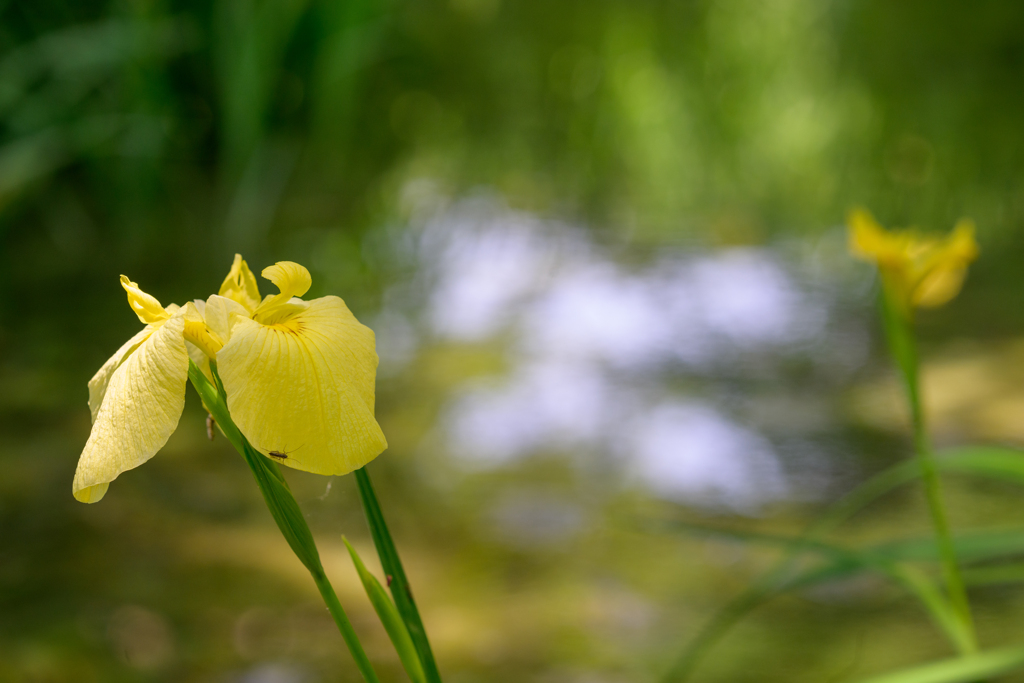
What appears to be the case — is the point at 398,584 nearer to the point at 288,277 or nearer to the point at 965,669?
the point at 288,277

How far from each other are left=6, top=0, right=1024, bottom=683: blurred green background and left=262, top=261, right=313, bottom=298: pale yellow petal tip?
0.91ft

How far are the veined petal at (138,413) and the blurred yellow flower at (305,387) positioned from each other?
2 cm

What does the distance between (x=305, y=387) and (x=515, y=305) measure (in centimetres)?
108

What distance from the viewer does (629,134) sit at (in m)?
1.90

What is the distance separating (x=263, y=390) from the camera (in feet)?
0.76

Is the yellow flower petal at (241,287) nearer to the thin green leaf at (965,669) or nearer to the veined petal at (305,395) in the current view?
the veined petal at (305,395)

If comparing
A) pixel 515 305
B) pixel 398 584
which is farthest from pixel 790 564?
pixel 515 305

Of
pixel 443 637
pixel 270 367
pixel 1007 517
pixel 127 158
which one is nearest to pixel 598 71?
pixel 127 158

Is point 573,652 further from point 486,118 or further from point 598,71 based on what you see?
point 598,71

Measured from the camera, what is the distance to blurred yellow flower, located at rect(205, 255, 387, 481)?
0.74 ft

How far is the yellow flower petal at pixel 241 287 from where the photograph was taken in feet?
0.96

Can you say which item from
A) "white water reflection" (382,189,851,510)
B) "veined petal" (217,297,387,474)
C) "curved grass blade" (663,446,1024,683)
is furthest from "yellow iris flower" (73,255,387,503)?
"white water reflection" (382,189,851,510)

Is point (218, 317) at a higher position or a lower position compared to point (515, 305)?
lower

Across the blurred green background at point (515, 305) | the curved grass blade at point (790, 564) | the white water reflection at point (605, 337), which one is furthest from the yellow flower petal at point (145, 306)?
the white water reflection at point (605, 337)
